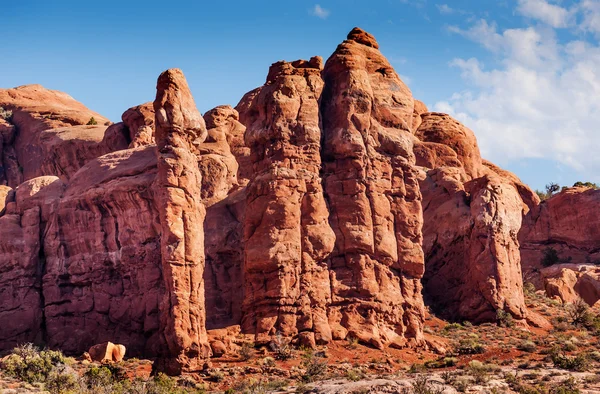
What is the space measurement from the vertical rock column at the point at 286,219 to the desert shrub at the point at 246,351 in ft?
3.32

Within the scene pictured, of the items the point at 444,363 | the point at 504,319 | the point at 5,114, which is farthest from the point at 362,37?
the point at 5,114

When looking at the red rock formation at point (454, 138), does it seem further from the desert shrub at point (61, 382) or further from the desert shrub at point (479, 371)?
the desert shrub at point (61, 382)

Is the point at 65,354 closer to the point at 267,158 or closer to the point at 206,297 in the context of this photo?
the point at 206,297

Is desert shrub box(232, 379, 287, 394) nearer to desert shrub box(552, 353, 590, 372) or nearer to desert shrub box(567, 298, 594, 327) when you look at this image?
desert shrub box(552, 353, 590, 372)

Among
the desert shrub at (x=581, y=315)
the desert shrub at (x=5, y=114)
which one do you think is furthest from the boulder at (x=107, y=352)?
the desert shrub at (x=5, y=114)

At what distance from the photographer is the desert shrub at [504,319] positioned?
57656mm

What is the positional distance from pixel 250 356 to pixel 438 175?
72.7ft

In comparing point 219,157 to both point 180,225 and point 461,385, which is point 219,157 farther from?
point 461,385

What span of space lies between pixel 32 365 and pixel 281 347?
10.4 m

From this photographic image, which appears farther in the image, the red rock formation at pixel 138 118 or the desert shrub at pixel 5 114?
the desert shrub at pixel 5 114

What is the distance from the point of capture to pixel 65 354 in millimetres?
51531

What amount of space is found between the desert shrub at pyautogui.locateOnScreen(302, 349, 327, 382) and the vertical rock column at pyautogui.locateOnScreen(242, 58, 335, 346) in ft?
3.91

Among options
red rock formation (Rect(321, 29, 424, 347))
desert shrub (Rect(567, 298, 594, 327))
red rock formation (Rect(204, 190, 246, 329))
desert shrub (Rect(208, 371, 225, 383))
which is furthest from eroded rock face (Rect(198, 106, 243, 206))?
desert shrub (Rect(567, 298, 594, 327))

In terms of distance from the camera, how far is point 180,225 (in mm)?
48438
